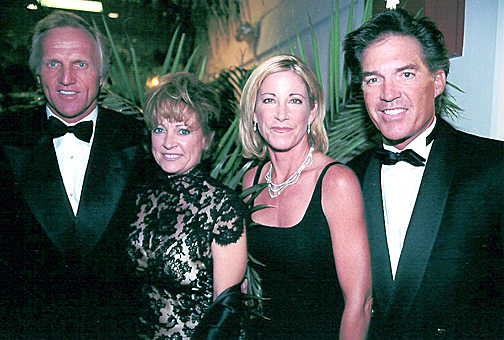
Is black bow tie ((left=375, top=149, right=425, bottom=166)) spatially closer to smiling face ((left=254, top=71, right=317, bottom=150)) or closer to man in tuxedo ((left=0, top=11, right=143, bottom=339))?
smiling face ((left=254, top=71, right=317, bottom=150))

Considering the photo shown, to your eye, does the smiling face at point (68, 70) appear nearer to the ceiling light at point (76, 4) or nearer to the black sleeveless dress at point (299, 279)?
the ceiling light at point (76, 4)

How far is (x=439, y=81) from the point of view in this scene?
4.86ft

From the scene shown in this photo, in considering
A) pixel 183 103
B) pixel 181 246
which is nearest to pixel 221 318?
pixel 181 246

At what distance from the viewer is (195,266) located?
1442 mm

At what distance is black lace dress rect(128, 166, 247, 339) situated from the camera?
143cm

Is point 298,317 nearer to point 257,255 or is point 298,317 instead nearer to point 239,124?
point 257,255

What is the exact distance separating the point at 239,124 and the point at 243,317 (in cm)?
80

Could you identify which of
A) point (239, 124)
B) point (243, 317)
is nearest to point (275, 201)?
point (239, 124)

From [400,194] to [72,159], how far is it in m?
1.34

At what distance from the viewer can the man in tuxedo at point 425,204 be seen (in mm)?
1399

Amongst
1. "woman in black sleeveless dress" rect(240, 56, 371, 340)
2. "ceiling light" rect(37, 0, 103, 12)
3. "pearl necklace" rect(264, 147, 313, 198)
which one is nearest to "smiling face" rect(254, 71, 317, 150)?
"woman in black sleeveless dress" rect(240, 56, 371, 340)

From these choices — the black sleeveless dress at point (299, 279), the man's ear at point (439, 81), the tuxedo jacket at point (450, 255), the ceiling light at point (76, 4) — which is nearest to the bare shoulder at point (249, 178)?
the black sleeveless dress at point (299, 279)

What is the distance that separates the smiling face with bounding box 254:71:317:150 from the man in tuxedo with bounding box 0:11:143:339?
58 centimetres

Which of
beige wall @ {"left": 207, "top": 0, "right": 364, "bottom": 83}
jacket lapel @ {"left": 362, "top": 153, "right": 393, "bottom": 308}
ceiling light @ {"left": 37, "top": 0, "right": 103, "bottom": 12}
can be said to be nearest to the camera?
jacket lapel @ {"left": 362, "top": 153, "right": 393, "bottom": 308}
